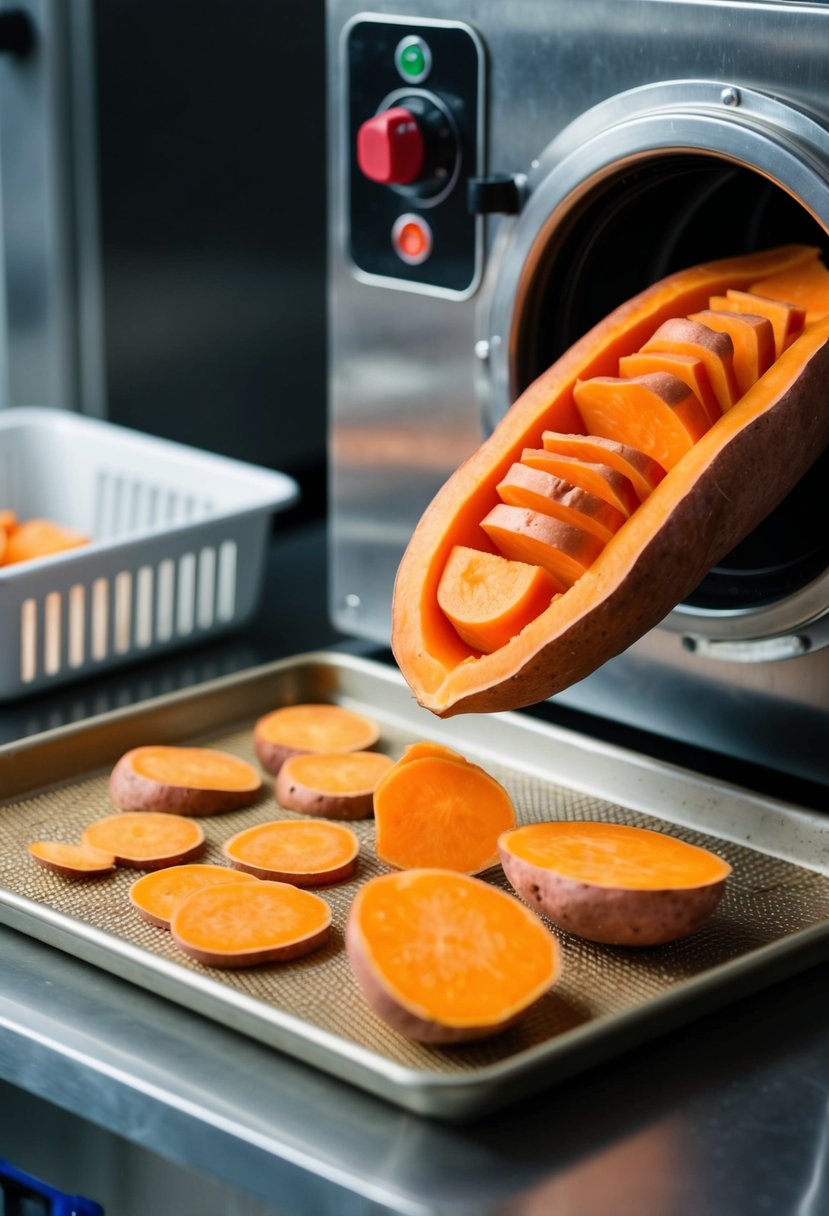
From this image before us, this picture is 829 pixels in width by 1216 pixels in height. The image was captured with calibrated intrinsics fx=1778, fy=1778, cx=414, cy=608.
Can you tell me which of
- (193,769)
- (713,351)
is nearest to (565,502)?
(713,351)

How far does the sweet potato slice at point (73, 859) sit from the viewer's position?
102cm

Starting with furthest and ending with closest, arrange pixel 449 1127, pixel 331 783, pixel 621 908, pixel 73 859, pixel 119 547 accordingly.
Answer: pixel 119 547 < pixel 331 783 < pixel 73 859 < pixel 621 908 < pixel 449 1127

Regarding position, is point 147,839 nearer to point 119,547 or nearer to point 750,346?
point 119,547

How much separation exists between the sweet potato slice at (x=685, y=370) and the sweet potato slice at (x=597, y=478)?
2.6 inches

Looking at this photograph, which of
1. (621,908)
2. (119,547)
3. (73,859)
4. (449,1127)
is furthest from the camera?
(119,547)

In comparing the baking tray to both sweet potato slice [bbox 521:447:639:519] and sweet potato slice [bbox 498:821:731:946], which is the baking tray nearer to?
sweet potato slice [bbox 498:821:731:946]

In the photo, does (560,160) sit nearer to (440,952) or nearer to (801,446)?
(801,446)

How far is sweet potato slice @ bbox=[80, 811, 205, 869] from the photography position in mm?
1043

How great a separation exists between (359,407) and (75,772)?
0.34 m

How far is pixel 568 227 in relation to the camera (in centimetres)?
114

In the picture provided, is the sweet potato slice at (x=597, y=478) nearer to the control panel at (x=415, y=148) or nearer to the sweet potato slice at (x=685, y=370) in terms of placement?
the sweet potato slice at (x=685, y=370)

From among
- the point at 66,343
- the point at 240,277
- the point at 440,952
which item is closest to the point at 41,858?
the point at 440,952

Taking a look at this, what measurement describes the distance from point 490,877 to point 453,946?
0.19 meters

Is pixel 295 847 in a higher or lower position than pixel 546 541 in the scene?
lower
